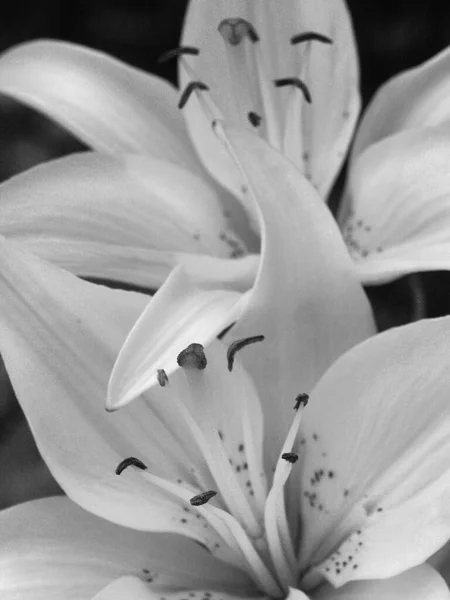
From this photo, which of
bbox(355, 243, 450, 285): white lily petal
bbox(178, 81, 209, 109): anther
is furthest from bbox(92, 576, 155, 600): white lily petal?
bbox(178, 81, 209, 109): anther

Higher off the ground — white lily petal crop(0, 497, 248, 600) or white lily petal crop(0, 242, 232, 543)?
white lily petal crop(0, 242, 232, 543)

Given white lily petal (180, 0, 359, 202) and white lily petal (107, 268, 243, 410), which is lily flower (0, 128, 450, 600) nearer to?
white lily petal (107, 268, 243, 410)

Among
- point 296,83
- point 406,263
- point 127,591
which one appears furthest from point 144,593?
point 296,83

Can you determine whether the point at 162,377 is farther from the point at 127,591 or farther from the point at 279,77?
the point at 279,77

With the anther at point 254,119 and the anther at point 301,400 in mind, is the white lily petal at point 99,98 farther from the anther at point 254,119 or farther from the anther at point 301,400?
the anther at point 301,400

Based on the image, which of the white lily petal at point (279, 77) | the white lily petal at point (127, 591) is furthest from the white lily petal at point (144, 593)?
the white lily petal at point (279, 77)

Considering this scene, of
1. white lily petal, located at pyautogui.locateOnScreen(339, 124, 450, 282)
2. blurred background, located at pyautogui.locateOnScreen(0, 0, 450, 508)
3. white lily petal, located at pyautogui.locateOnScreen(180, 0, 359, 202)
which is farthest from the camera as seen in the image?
blurred background, located at pyautogui.locateOnScreen(0, 0, 450, 508)

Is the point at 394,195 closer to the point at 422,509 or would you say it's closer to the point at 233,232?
the point at 233,232

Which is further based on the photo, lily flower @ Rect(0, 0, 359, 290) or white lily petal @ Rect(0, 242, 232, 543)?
lily flower @ Rect(0, 0, 359, 290)
